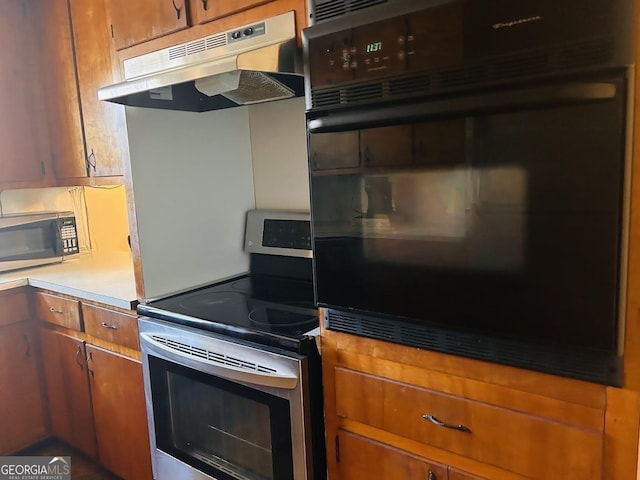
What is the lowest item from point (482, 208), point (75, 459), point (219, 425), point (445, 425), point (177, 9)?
point (75, 459)

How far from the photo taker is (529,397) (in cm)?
102

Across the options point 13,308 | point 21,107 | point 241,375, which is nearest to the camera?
point 241,375

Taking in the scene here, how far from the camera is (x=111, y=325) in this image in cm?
198

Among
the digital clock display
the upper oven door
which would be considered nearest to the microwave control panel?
the upper oven door

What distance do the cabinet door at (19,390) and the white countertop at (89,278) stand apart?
0.81 ft

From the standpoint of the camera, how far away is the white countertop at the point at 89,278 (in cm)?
197

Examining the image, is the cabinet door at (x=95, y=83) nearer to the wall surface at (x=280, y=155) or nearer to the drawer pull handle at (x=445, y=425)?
the wall surface at (x=280, y=155)

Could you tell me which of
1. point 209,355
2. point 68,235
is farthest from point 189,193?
point 68,235

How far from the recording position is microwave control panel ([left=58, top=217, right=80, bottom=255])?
8.86 feet

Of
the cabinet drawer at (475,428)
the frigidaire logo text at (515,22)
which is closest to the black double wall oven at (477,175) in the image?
the frigidaire logo text at (515,22)

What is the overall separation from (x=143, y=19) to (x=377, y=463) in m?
1.55

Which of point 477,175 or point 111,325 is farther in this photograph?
point 111,325

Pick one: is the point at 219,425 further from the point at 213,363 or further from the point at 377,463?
the point at 377,463

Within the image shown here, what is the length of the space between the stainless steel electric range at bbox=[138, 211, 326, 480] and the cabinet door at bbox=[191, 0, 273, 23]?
794 millimetres
